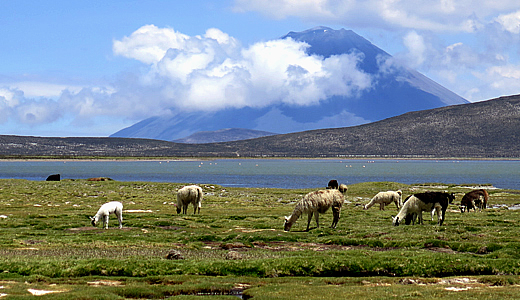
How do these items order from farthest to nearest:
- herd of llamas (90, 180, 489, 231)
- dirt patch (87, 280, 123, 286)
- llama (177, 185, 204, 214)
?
llama (177, 185, 204, 214)
herd of llamas (90, 180, 489, 231)
dirt patch (87, 280, 123, 286)

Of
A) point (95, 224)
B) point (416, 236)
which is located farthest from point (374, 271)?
point (95, 224)

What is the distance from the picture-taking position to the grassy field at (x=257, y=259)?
17.3 meters

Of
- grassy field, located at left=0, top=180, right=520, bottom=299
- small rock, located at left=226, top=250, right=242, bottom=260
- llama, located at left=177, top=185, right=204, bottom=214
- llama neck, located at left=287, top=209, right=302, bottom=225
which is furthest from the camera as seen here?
llama, located at left=177, top=185, right=204, bottom=214

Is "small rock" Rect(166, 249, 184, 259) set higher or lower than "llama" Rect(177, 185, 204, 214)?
lower

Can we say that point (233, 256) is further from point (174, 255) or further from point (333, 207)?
point (333, 207)

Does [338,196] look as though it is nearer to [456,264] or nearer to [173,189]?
[456,264]

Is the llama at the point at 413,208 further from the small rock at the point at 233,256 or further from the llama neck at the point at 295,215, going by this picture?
the small rock at the point at 233,256

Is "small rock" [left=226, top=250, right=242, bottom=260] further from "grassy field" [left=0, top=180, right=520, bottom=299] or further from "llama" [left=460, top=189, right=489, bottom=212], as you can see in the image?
"llama" [left=460, top=189, right=489, bottom=212]

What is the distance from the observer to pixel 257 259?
22.5 meters

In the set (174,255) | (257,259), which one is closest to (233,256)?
(257,259)

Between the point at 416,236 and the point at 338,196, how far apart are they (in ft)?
17.1

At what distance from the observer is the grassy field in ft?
56.9

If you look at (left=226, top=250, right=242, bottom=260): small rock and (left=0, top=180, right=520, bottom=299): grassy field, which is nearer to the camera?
(left=0, top=180, right=520, bottom=299): grassy field

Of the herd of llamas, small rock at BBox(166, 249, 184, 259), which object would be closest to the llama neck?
the herd of llamas
